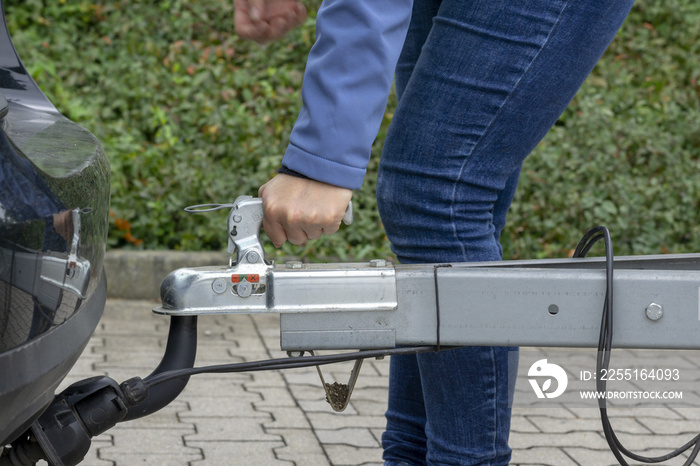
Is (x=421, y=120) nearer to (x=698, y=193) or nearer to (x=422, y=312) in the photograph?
(x=422, y=312)

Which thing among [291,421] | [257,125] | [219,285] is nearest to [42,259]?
[219,285]

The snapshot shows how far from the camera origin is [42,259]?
1161mm

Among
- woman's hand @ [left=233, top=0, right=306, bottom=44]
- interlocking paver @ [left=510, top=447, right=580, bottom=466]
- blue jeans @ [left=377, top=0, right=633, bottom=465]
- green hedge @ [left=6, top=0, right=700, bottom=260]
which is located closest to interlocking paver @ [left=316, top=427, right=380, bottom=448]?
interlocking paver @ [left=510, top=447, right=580, bottom=466]

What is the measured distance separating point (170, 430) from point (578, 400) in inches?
57.9

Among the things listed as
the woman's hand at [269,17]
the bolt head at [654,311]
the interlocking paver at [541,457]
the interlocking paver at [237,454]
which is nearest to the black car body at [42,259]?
the woman's hand at [269,17]

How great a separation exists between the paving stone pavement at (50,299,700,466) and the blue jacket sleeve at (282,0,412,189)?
4.45 feet

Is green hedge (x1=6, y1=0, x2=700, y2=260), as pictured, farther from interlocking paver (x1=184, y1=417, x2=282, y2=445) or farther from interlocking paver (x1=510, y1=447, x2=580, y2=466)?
interlocking paver (x1=510, y1=447, x2=580, y2=466)

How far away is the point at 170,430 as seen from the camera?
2748 millimetres

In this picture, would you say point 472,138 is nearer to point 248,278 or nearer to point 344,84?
point 344,84

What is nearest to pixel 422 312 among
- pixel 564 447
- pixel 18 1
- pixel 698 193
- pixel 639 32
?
pixel 564 447

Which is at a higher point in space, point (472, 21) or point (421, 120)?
point (472, 21)

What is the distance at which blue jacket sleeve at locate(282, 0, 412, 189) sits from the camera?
135cm

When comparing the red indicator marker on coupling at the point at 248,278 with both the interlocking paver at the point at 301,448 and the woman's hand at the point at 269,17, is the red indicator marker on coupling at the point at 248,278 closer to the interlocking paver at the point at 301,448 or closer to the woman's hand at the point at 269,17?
the woman's hand at the point at 269,17

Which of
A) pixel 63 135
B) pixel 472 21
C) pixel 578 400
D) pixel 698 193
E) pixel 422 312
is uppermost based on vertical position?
pixel 472 21
